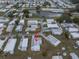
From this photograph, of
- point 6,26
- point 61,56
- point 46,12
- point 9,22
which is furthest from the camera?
point 46,12

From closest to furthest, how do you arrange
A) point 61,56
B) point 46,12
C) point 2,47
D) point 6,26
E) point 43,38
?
point 61,56 < point 2,47 < point 43,38 < point 6,26 < point 46,12

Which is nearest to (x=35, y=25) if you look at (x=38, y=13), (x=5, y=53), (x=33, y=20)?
(x=33, y=20)

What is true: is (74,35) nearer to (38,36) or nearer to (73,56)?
(38,36)

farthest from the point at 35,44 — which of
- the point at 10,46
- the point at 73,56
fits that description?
the point at 73,56

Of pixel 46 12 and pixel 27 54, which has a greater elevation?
pixel 27 54

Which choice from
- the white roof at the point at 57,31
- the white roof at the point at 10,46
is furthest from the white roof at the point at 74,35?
the white roof at the point at 10,46

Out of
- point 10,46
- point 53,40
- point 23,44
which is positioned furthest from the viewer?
point 53,40

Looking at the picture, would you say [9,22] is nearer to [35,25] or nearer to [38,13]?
[35,25]
